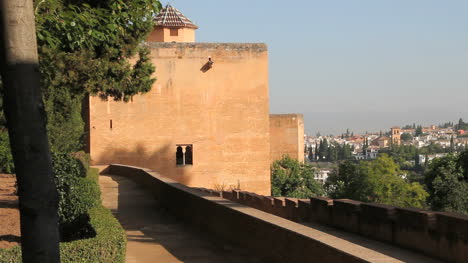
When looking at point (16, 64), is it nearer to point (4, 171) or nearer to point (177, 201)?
point (177, 201)

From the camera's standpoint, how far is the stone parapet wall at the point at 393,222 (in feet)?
28.8

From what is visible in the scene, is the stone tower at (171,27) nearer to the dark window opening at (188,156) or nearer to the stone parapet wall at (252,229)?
the dark window opening at (188,156)

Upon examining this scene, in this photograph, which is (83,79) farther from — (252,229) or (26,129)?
(26,129)

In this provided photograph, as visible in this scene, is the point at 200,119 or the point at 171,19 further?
the point at 171,19

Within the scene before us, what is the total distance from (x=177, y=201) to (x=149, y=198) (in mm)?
4250

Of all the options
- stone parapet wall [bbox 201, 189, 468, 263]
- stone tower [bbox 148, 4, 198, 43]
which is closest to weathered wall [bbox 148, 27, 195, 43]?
stone tower [bbox 148, 4, 198, 43]

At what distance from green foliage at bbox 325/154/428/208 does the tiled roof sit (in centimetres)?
1850

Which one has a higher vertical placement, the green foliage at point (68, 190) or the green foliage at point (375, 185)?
the green foliage at point (68, 190)

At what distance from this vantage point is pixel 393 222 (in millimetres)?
10258

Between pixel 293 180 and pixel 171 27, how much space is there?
35.0 ft

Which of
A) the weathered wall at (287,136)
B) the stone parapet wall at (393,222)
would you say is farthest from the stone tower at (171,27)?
the stone parapet wall at (393,222)

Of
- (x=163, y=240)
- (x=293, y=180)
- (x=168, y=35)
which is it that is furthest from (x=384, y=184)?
(x=163, y=240)

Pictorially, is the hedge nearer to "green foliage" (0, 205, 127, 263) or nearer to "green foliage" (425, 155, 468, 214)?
"green foliage" (0, 205, 127, 263)

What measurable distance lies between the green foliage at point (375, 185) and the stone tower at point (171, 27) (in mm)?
18187
